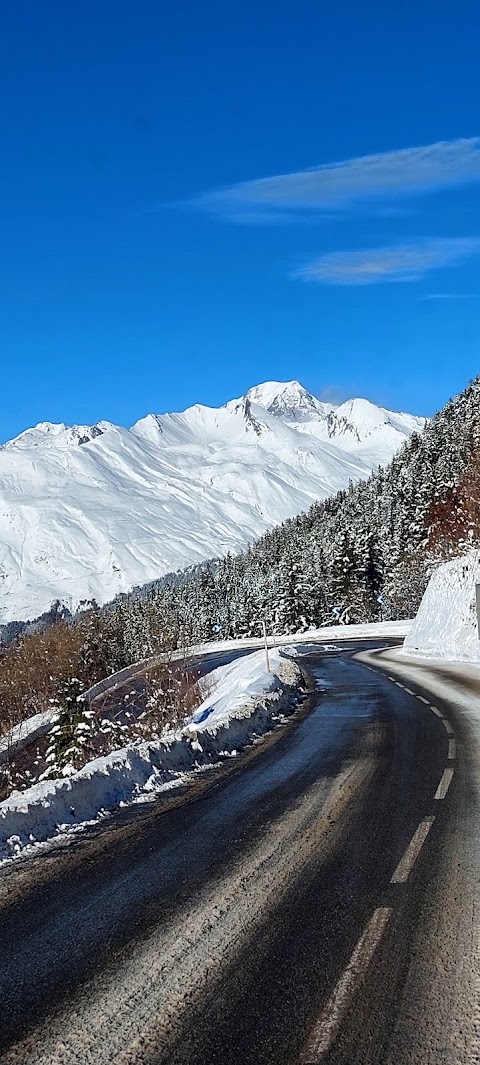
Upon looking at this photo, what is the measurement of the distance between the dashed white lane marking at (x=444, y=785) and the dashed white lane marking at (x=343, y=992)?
353cm

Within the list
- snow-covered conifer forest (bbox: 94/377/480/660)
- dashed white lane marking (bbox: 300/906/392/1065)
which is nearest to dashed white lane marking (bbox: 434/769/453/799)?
dashed white lane marking (bbox: 300/906/392/1065)

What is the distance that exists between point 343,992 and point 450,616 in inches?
1269

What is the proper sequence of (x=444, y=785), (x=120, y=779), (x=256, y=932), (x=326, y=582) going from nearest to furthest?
(x=256, y=932) → (x=444, y=785) → (x=120, y=779) → (x=326, y=582)

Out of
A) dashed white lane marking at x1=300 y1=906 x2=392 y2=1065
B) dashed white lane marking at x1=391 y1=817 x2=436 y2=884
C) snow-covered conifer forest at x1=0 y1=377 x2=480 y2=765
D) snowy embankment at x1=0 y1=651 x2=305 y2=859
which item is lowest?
dashed white lane marking at x1=391 y1=817 x2=436 y2=884

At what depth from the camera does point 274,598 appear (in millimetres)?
91312

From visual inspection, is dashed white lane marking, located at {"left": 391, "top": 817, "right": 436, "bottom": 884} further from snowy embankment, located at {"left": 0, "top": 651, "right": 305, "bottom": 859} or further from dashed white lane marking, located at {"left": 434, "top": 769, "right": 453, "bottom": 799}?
snowy embankment, located at {"left": 0, "top": 651, "right": 305, "bottom": 859}

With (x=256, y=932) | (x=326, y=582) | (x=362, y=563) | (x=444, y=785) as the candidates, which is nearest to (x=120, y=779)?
(x=444, y=785)

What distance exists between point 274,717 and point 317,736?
320cm

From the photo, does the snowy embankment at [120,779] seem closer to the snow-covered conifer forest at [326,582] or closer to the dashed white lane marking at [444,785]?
the dashed white lane marking at [444,785]

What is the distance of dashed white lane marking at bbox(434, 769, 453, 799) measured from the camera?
9180 mm

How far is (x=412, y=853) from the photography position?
709cm

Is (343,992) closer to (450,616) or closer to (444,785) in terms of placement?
(444,785)

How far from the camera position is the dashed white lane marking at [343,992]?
3979 millimetres

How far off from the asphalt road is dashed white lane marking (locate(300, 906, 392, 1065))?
12 millimetres
